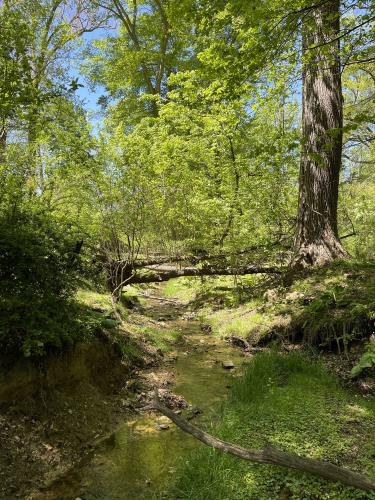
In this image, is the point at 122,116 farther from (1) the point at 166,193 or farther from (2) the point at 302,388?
(2) the point at 302,388

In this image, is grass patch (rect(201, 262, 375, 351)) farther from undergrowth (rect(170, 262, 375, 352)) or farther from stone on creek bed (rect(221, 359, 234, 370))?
stone on creek bed (rect(221, 359, 234, 370))

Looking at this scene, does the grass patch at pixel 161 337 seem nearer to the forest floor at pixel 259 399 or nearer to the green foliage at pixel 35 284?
the forest floor at pixel 259 399

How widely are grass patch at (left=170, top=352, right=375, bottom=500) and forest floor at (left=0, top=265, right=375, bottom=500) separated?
0.01 m

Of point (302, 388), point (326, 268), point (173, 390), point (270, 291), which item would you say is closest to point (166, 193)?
point (270, 291)

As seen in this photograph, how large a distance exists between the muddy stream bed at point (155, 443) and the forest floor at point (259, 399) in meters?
0.16

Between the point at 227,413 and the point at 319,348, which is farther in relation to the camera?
the point at 319,348

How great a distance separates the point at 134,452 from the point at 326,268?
5.62 metres

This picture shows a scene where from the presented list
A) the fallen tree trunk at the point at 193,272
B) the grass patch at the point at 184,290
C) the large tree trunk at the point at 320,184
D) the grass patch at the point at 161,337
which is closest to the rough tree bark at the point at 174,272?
the fallen tree trunk at the point at 193,272

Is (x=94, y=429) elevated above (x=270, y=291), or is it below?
below

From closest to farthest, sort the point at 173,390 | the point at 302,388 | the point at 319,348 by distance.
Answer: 1. the point at 302,388
2. the point at 173,390
3. the point at 319,348

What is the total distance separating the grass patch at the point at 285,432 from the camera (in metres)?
3.10

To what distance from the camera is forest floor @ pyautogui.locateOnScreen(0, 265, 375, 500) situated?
3408 millimetres

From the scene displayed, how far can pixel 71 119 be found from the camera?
30.0ft

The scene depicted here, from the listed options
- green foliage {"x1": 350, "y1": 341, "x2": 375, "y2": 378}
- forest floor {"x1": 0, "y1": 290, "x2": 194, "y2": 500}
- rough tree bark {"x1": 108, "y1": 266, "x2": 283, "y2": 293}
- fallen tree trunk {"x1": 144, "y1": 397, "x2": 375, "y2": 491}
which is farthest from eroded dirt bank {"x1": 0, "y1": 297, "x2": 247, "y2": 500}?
rough tree bark {"x1": 108, "y1": 266, "x2": 283, "y2": 293}
